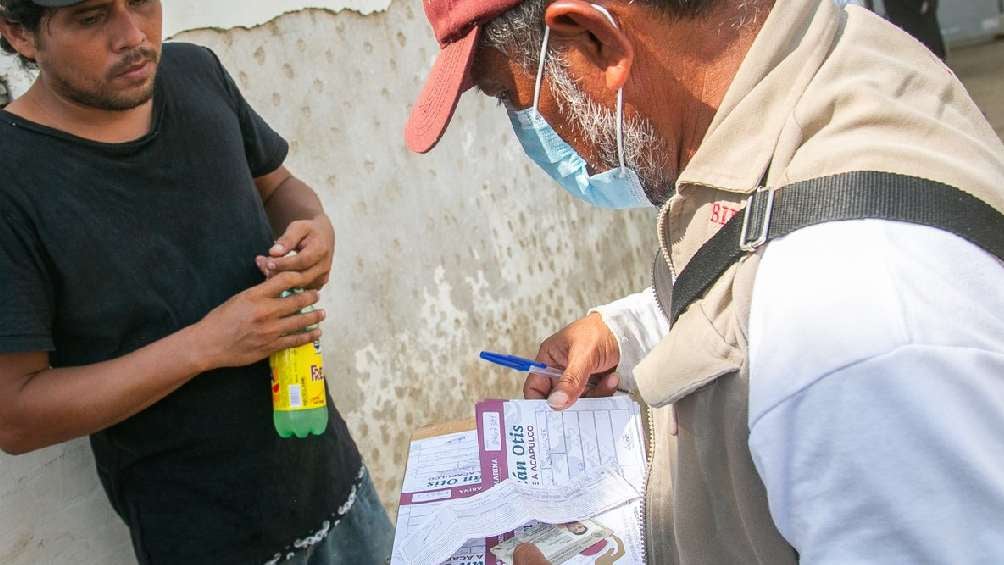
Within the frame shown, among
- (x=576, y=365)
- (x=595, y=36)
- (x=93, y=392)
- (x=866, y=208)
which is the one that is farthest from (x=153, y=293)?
(x=866, y=208)

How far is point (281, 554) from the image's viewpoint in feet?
6.29

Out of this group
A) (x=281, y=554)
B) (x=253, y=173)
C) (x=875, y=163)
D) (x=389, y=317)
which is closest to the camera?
(x=875, y=163)

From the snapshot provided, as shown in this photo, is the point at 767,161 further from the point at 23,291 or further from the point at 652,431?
the point at 23,291

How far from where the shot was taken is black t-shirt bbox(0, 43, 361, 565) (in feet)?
5.24

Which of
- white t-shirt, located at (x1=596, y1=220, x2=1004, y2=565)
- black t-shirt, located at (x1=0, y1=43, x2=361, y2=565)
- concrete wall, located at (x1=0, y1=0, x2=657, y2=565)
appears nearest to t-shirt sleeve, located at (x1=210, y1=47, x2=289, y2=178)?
black t-shirt, located at (x1=0, y1=43, x2=361, y2=565)

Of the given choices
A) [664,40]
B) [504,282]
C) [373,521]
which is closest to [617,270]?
[504,282]

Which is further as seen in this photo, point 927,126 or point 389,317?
point 389,317

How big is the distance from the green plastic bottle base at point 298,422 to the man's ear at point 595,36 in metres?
1.02

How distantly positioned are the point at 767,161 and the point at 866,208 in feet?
0.52

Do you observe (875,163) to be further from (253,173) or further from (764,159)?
(253,173)

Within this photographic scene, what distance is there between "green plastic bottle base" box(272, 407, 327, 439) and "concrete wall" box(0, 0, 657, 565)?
57 cm

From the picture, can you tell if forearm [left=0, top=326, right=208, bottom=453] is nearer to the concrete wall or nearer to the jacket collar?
the concrete wall

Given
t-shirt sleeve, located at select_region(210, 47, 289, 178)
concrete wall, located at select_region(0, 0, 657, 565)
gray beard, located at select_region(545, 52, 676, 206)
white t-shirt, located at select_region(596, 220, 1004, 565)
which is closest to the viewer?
white t-shirt, located at select_region(596, 220, 1004, 565)

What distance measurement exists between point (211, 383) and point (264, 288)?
9.5 inches
